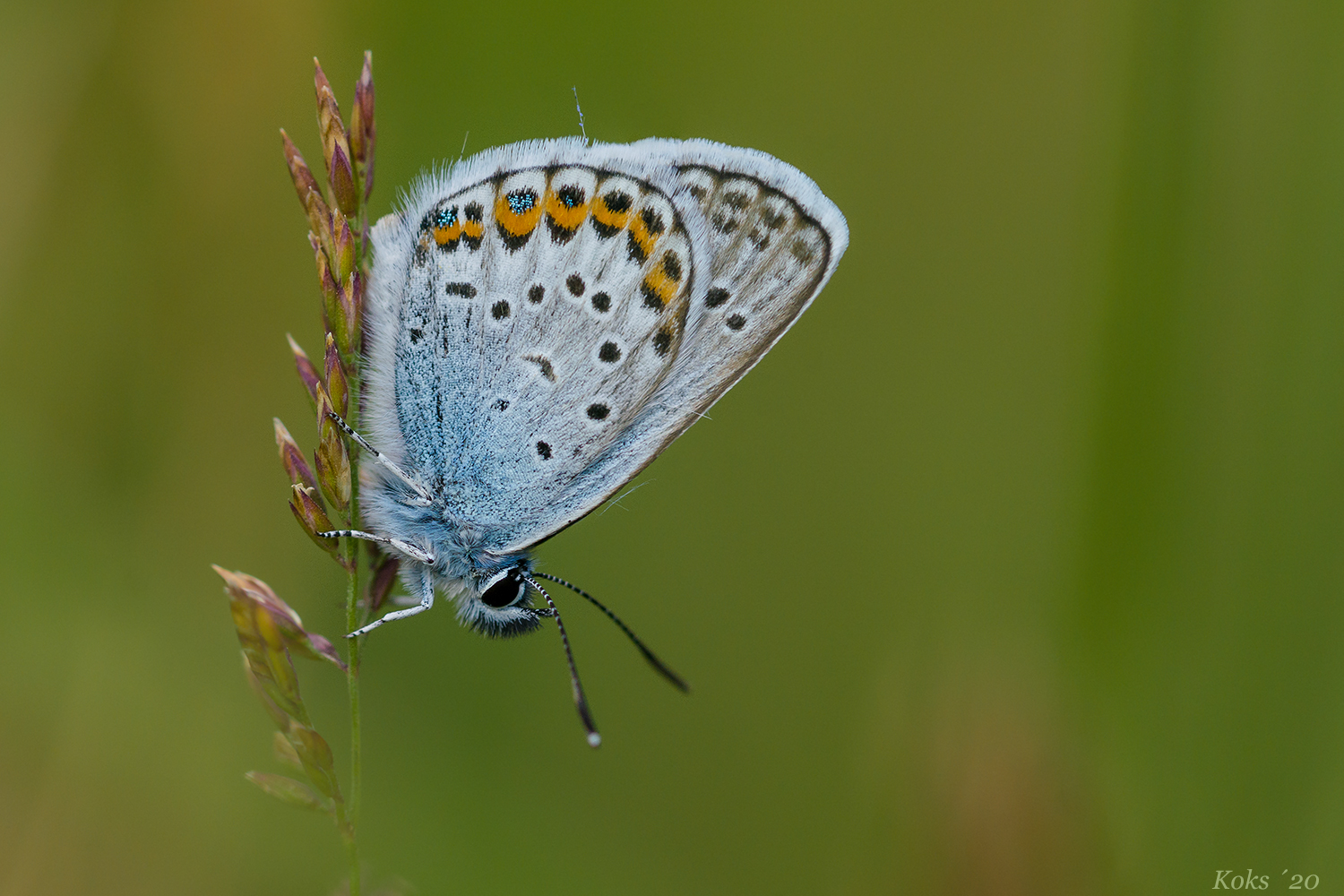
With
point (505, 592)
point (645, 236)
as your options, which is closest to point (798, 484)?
point (645, 236)

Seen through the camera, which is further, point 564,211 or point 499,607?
point 564,211

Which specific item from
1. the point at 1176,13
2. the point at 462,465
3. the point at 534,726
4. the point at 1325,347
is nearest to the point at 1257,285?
the point at 1325,347

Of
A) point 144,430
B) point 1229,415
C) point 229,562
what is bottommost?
point 229,562

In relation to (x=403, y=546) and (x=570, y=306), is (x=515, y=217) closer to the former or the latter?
(x=570, y=306)

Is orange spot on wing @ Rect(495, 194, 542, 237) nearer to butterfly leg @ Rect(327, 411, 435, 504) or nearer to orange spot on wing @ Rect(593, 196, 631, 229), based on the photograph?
orange spot on wing @ Rect(593, 196, 631, 229)

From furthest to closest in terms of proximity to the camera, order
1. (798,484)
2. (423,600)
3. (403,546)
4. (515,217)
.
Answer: (798,484), (515,217), (423,600), (403,546)

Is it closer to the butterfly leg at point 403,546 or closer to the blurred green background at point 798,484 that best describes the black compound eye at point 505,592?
the butterfly leg at point 403,546

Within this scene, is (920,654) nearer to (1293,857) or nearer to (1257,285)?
(1293,857)
